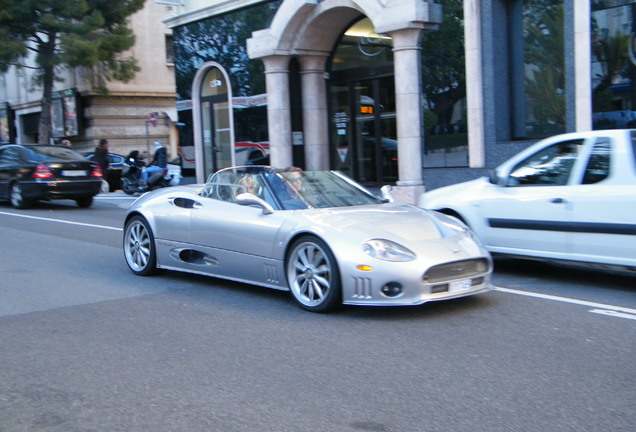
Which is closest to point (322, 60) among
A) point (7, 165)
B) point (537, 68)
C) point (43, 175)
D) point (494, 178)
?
point (537, 68)

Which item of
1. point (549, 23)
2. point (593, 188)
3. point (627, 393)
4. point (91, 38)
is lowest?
point (627, 393)

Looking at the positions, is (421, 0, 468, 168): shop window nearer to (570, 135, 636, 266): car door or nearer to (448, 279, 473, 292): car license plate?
(570, 135, 636, 266): car door

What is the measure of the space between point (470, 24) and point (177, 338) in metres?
11.3

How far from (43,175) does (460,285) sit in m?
13.1

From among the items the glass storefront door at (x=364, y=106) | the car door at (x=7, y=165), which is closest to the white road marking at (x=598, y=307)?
the glass storefront door at (x=364, y=106)

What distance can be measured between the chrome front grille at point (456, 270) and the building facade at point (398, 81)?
27.1 feet

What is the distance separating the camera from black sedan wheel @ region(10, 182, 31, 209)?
686 inches

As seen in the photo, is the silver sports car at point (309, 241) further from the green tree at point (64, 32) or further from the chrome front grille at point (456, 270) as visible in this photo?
the green tree at point (64, 32)

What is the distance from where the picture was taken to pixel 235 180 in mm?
7859

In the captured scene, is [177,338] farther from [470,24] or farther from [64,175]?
[64,175]

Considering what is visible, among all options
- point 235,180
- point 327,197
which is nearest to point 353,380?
point 327,197

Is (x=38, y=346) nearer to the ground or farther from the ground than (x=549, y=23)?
nearer to the ground

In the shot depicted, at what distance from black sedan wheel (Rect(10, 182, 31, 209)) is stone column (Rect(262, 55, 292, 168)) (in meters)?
5.92

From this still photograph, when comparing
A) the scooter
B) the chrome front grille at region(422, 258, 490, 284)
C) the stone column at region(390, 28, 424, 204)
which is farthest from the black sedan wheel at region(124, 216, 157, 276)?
the scooter
